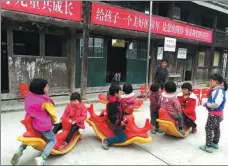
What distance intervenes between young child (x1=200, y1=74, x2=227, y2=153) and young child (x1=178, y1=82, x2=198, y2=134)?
0.66 metres

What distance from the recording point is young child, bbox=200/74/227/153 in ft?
12.5

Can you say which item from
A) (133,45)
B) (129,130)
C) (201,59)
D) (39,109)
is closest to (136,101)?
(129,130)

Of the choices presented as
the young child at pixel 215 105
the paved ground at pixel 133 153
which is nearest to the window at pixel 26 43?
the paved ground at pixel 133 153

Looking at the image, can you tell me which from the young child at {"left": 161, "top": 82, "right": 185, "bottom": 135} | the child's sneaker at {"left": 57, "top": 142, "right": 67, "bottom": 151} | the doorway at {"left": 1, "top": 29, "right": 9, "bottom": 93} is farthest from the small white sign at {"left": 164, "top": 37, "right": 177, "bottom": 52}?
the child's sneaker at {"left": 57, "top": 142, "right": 67, "bottom": 151}

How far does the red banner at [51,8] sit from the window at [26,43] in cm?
120

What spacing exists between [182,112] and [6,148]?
3294 mm

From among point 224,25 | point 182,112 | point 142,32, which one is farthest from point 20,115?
point 224,25

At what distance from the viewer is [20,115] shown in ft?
18.6

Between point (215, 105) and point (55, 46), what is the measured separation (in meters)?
5.74

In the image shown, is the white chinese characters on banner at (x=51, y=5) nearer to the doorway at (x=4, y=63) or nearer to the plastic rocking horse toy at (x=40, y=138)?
the doorway at (x=4, y=63)

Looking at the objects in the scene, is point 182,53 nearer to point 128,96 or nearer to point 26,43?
point 26,43

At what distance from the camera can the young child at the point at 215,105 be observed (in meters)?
3.80

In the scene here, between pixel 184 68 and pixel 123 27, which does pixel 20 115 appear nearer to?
pixel 123 27

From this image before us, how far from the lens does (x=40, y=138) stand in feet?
10.3
